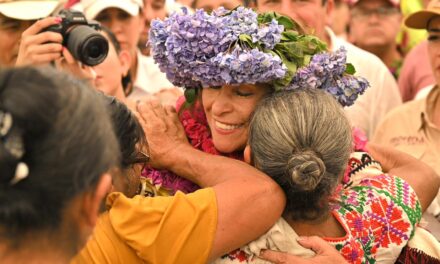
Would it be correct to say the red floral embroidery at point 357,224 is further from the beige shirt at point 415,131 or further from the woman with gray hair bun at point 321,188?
the beige shirt at point 415,131

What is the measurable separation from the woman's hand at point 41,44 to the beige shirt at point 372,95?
1713mm

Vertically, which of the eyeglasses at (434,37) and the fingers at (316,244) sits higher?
the eyeglasses at (434,37)

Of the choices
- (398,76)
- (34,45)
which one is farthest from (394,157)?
(398,76)

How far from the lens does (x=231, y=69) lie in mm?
2324

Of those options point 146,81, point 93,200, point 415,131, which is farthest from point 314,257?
point 146,81

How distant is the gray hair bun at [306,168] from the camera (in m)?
2.18

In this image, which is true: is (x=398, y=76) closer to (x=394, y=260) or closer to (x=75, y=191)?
(x=394, y=260)

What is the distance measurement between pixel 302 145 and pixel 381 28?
11.3 ft

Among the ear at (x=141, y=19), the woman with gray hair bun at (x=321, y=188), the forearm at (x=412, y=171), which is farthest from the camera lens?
the ear at (x=141, y=19)

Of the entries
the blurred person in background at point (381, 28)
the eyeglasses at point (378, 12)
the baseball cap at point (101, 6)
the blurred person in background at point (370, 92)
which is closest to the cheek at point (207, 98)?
the blurred person in background at point (370, 92)

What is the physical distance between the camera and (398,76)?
209 inches

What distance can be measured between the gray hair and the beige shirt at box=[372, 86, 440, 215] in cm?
154

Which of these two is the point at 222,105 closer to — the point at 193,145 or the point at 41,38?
the point at 193,145

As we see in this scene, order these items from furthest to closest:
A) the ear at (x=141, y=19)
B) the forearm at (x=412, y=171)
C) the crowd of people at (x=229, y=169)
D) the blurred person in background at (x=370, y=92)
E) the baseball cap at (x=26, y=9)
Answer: the ear at (x=141, y=19) → the blurred person in background at (x=370, y=92) → the baseball cap at (x=26, y=9) → the forearm at (x=412, y=171) → the crowd of people at (x=229, y=169)
